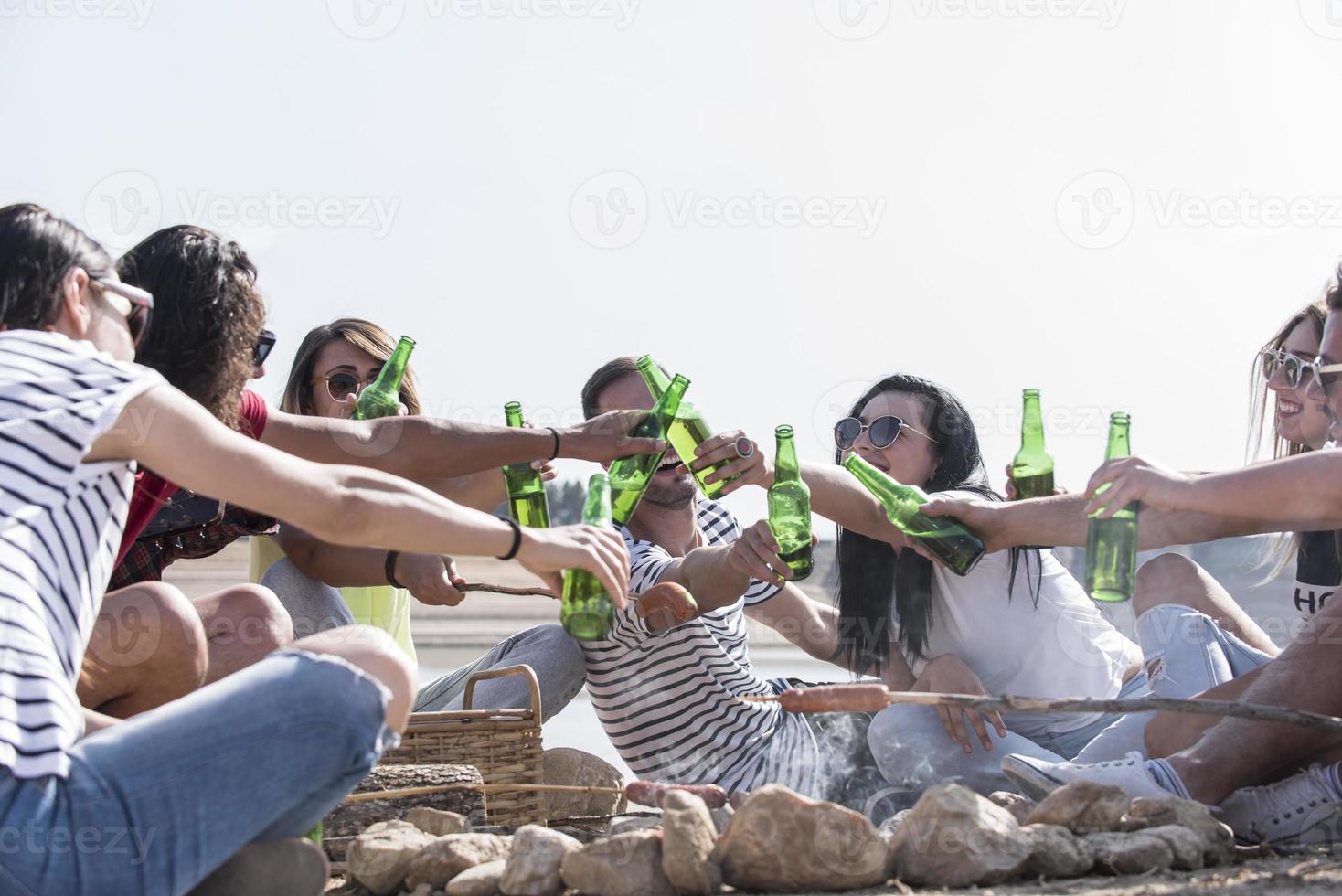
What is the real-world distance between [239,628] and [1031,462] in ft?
8.59

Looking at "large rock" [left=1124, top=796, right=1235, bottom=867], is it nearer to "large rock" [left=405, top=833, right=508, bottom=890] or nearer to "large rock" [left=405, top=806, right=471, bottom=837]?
"large rock" [left=405, top=833, right=508, bottom=890]

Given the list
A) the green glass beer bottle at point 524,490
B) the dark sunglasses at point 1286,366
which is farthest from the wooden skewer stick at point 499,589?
the dark sunglasses at point 1286,366

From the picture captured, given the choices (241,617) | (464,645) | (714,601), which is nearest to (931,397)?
(714,601)

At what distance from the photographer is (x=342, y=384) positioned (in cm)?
508

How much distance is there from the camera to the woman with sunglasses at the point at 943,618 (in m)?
4.00

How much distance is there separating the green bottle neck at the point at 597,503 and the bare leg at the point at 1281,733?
1663mm

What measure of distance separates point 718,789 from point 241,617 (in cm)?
134

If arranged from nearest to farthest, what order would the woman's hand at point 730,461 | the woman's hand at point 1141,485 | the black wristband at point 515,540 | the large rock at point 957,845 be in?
the black wristband at point 515,540 < the large rock at point 957,845 < the woman's hand at point 1141,485 < the woman's hand at point 730,461

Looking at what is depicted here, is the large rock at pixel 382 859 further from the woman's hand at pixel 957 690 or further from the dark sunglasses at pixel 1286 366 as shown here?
the dark sunglasses at pixel 1286 366

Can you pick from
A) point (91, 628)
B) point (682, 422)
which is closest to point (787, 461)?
point (682, 422)

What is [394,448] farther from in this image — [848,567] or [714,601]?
[848,567]

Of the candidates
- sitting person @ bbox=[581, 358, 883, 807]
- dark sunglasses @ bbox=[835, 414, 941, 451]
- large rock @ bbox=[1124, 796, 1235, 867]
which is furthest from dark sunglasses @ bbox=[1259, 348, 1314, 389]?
large rock @ bbox=[1124, 796, 1235, 867]

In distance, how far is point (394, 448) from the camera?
4086 mm

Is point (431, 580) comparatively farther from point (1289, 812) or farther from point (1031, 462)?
point (1289, 812)
